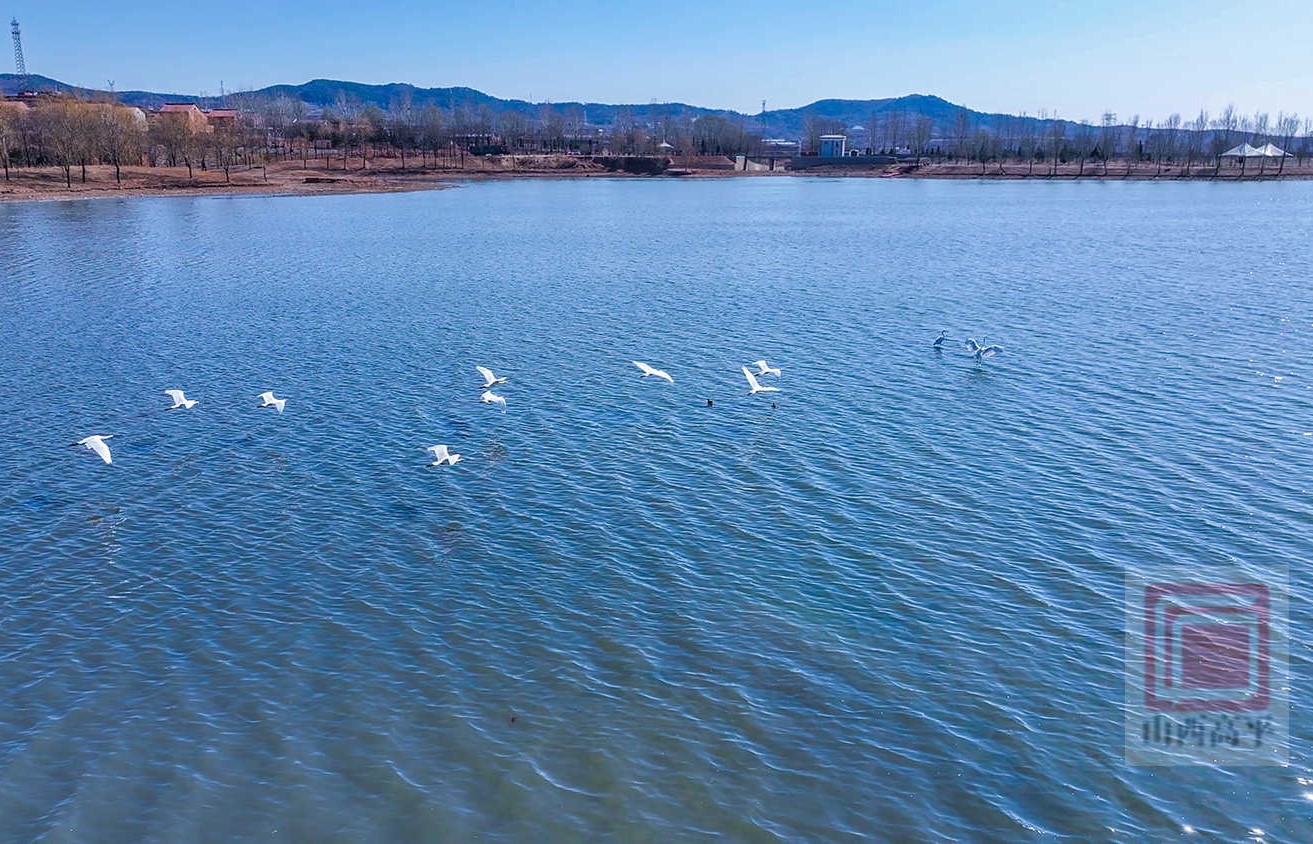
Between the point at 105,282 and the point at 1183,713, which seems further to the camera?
the point at 105,282

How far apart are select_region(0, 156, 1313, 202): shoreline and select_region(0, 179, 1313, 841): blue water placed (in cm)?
8270

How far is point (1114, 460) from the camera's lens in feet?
88.0

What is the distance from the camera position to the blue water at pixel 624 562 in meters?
14.4

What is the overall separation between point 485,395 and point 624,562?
1154 centimetres

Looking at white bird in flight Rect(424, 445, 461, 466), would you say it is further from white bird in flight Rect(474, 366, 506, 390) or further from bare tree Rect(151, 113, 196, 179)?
bare tree Rect(151, 113, 196, 179)

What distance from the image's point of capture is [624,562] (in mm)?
21359

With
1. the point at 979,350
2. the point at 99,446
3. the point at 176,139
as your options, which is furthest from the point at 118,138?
the point at 979,350

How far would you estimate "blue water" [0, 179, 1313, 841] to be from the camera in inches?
565

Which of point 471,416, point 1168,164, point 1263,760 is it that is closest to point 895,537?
point 1263,760

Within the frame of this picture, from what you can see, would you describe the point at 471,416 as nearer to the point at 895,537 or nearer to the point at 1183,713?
the point at 895,537

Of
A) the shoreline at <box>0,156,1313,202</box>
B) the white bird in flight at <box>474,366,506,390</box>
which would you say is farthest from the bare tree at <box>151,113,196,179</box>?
the white bird in flight at <box>474,366,506,390</box>

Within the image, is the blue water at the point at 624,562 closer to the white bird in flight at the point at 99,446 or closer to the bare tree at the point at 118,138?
the white bird in flight at the point at 99,446

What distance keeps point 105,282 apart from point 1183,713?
2369 inches

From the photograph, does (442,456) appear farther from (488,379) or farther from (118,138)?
(118,138)
